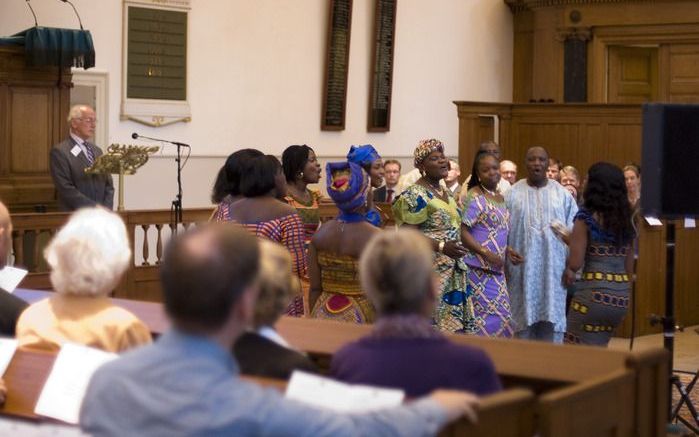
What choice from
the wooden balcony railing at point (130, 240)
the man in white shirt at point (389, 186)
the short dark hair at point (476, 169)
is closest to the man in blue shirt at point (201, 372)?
the short dark hair at point (476, 169)

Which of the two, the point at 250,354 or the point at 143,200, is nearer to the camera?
the point at 250,354

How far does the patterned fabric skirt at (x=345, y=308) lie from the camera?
570cm

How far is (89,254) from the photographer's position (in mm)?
3410

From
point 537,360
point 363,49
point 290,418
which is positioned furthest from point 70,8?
point 290,418

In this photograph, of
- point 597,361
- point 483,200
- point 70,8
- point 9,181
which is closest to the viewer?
point 597,361

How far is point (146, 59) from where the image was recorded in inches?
500

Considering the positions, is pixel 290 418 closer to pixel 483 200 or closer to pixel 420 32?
pixel 483 200

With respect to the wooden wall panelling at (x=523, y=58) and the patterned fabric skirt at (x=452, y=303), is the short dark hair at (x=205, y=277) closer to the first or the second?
the patterned fabric skirt at (x=452, y=303)

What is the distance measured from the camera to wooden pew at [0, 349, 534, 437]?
2639mm

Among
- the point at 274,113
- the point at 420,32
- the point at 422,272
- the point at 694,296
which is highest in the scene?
the point at 420,32

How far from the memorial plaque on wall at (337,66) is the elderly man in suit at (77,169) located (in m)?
5.34

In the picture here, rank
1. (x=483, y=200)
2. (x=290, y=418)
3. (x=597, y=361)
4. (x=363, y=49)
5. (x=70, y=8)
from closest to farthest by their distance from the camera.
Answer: (x=290, y=418) → (x=597, y=361) → (x=483, y=200) → (x=70, y=8) → (x=363, y=49)

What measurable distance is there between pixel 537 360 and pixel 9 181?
7.69 m

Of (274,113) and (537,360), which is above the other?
(274,113)
